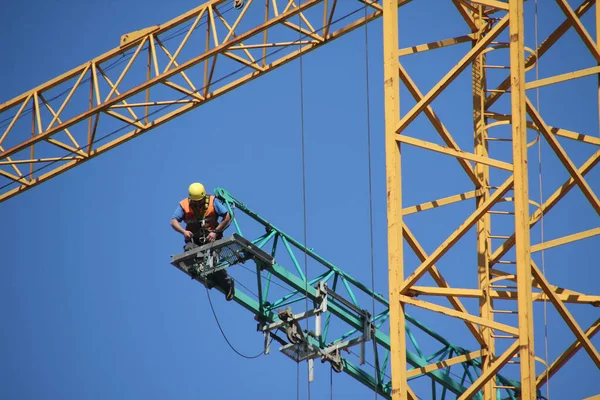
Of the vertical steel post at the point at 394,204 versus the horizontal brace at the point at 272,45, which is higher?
the horizontal brace at the point at 272,45

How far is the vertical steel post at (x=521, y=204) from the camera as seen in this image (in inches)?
952

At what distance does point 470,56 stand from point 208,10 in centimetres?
1338

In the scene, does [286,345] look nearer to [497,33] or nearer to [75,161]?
[75,161]

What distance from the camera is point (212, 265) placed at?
34.0 metres

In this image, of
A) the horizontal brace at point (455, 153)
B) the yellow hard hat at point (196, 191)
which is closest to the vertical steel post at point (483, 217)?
the horizontal brace at point (455, 153)

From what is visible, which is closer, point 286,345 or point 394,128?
point 394,128

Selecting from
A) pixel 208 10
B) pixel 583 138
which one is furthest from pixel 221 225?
pixel 583 138

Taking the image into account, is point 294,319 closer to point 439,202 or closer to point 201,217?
point 201,217

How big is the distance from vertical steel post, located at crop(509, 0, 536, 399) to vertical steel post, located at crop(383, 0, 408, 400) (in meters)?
1.76

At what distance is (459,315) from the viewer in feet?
81.0

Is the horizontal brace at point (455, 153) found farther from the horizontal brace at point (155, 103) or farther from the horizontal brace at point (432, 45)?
the horizontal brace at point (155, 103)

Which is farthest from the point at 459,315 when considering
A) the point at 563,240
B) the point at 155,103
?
the point at 155,103

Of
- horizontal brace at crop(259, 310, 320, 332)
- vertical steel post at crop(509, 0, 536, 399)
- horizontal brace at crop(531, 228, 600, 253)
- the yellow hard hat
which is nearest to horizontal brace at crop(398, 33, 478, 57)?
vertical steel post at crop(509, 0, 536, 399)

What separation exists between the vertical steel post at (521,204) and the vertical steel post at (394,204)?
176 cm
